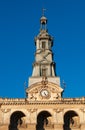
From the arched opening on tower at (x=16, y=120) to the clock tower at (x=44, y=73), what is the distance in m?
3.24

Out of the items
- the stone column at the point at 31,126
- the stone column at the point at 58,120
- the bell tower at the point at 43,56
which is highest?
the bell tower at the point at 43,56

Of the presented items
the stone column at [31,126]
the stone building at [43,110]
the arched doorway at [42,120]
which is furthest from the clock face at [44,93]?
the stone column at [31,126]

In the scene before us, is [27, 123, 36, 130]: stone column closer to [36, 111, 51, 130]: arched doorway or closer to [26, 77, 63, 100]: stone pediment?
[36, 111, 51, 130]: arched doorway

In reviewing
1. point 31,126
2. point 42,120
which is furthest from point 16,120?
point 42,120

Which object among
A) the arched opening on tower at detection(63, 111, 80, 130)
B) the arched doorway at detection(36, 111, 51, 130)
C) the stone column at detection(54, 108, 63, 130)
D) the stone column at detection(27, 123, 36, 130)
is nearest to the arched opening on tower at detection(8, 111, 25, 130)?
the stone column at detection(27, 123, 36, 130)

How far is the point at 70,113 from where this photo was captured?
63312 mm

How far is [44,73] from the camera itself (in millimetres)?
68688

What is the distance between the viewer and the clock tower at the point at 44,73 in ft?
209

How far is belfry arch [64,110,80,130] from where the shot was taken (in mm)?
62281

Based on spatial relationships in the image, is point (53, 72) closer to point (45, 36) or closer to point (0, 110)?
point (45, 36)

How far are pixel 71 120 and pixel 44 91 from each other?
6724 mm

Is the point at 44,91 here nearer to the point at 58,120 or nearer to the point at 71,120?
the point at 58,120

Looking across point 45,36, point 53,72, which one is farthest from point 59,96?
point 45,36

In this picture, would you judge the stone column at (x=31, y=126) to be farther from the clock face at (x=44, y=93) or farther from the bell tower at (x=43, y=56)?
the bell tower at (x=43, y=56)
